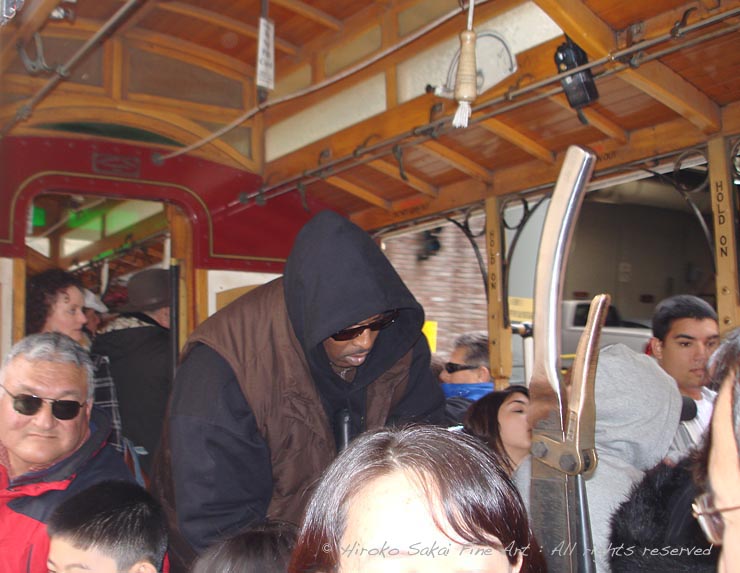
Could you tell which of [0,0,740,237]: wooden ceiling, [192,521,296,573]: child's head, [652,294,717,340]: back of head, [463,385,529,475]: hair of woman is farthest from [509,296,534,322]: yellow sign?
[192,521,296,573]: child's head

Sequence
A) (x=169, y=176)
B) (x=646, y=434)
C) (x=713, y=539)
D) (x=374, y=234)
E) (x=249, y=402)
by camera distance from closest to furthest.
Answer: (x=713, y=539) → (x=646, y=434) → (x=249, y=402) → (x=169, y=176) → (x=374, y=234)

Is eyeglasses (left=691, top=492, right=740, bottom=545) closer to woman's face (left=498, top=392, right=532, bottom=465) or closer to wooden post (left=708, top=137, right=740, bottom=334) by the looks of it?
woman's face (left=498, top=392, right=532, bottom=465)

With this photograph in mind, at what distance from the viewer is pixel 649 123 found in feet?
10.6

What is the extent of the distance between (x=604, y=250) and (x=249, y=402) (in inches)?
280

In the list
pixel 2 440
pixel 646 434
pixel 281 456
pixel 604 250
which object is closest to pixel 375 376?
pixel 281 456

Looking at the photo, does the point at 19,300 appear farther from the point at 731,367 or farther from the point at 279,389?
the point at 731,367

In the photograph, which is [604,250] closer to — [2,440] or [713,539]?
[2,440]

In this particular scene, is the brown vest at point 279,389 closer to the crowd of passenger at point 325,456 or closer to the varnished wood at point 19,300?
the crowd of passenger at point 325,456

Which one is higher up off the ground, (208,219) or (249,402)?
(208,219)

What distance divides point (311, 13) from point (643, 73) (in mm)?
2193

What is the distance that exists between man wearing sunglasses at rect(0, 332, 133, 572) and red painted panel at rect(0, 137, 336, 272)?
1872 mm

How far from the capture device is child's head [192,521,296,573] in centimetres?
154

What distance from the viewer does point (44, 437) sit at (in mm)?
2133

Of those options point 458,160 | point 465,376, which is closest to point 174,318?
point 465,376
